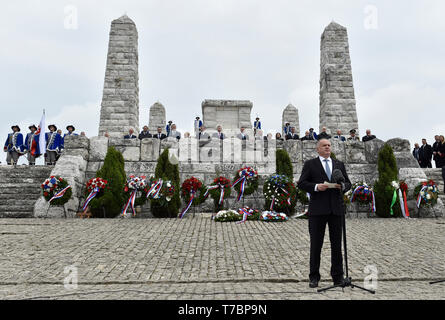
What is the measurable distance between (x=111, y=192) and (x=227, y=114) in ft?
27.2

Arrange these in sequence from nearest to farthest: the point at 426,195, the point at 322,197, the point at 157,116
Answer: the point at 322,197 → the point at 426,195 → the point at 157,116

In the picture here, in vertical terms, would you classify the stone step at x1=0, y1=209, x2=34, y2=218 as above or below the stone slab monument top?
below

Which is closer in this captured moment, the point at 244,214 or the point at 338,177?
the point at 338,177

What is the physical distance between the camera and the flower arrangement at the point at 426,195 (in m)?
12.0

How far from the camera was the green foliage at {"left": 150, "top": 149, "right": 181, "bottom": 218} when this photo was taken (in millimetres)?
11961

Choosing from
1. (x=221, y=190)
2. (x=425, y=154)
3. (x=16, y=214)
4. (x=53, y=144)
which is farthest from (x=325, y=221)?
(x=425, y=154)

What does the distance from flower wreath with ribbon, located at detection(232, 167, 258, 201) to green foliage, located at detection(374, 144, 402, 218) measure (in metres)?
3.79

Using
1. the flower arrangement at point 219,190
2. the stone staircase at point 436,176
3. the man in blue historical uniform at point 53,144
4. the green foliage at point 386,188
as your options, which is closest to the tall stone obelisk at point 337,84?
the stone staircase at point 436,176

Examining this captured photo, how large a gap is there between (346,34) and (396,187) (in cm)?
1199

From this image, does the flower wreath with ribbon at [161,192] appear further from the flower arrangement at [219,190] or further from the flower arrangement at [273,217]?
the flower arrangement at [273,217]

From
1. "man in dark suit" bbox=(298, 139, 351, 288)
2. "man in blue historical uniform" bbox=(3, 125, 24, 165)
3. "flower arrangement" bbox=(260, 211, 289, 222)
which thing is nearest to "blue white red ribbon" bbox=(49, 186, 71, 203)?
"flower arrangement" bbox=(260, 211, 289, 222)

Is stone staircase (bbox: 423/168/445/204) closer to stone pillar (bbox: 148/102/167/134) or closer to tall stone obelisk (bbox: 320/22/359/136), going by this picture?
tall stone obelisk (bbox: 320/22/359/136)

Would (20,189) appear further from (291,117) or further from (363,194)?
(291,117)

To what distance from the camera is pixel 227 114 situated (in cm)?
1888
